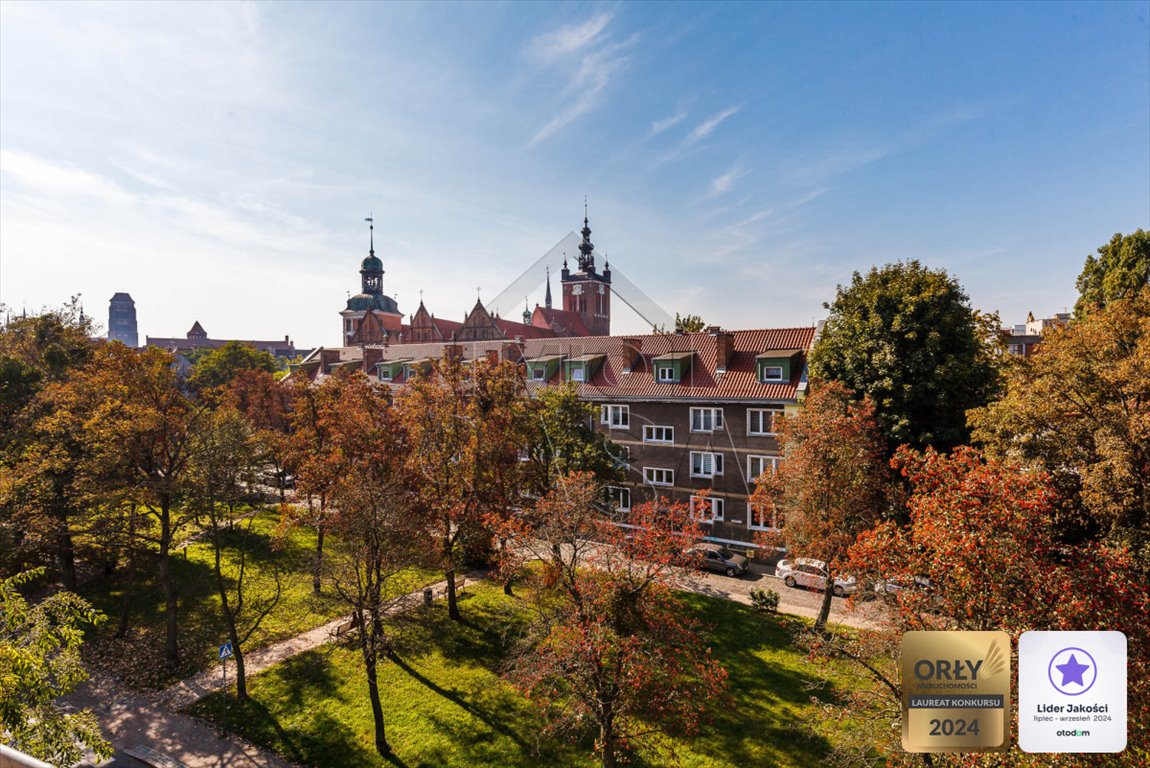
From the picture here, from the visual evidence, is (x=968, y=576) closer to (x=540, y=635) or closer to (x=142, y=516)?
(x=540, y=635)

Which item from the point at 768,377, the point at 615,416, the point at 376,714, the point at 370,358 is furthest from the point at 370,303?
the point at 376,714

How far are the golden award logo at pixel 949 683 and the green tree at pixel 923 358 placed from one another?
17.0 meters

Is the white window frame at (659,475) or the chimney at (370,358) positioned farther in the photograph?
the chimney at (370,358)

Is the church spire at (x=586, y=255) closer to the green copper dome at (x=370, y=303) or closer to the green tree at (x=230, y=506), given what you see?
the green copper dome at (x=370, y=303)

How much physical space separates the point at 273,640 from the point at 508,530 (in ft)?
44.6

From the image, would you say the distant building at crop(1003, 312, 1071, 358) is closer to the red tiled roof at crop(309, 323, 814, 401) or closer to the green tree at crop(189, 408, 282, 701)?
the red tiled roof at crop(309, 323, 814, 401)

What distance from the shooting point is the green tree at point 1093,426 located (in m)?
13.2

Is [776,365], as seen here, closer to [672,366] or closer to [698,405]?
[698,405]

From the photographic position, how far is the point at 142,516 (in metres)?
21.2

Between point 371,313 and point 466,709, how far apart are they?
73.5 metres

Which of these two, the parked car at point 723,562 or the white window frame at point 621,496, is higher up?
the white window frame at point 621,496

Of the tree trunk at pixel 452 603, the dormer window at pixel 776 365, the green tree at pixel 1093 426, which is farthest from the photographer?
the dormer window at pixel 776 365

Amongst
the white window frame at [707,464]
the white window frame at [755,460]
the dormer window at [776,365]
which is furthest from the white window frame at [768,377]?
the white window frame at [707,464]

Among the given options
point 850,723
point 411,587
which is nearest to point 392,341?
point 411,587
